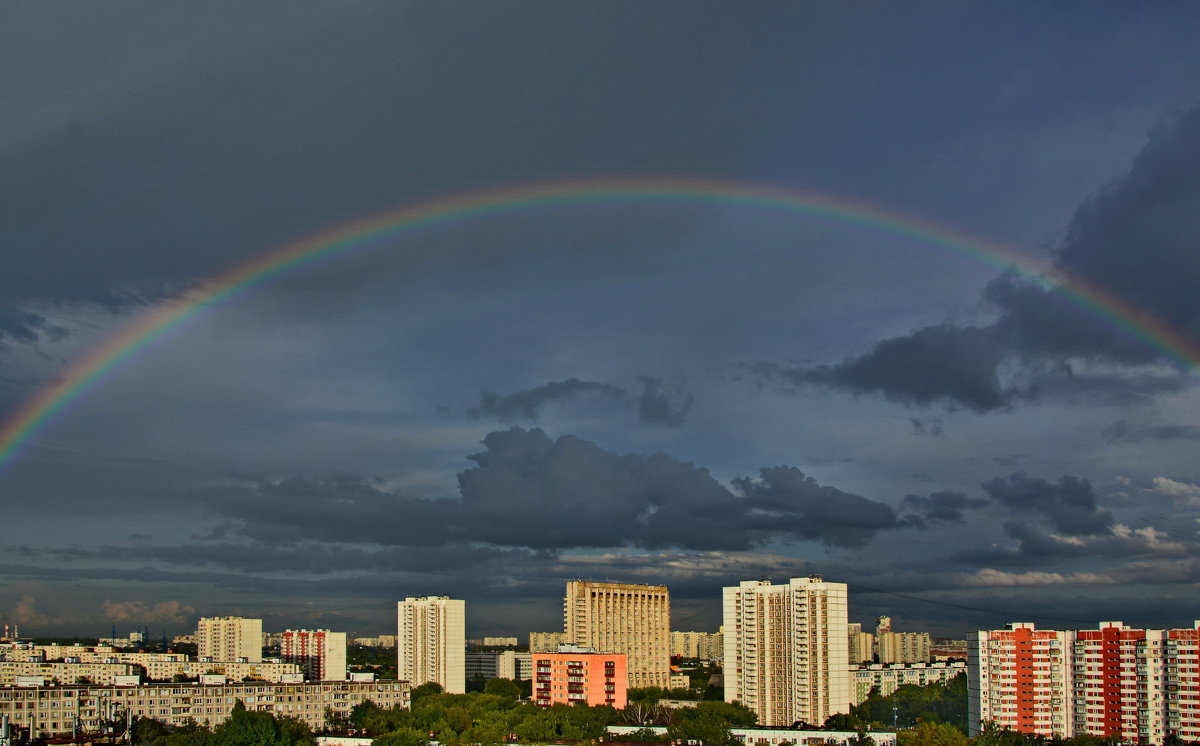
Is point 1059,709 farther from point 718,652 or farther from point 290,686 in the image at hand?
point 718,652

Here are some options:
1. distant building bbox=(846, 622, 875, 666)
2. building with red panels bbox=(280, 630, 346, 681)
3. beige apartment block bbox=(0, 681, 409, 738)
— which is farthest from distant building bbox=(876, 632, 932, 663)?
beige apartment block bbox=(0, 681, 409, 738)

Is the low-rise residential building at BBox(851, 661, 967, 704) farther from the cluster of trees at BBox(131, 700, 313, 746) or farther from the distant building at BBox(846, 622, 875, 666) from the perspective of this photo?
the cluster of trees at BBox(131, 700, 313, 746)

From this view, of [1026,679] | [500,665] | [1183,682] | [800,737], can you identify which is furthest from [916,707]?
[500,665]

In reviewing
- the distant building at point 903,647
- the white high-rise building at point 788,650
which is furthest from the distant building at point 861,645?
the white high-rise building at point 788,650

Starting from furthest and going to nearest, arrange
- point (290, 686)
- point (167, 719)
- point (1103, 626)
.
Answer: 1. point (290, 686)
2. point (167, 719)
3. point (1103, 626)

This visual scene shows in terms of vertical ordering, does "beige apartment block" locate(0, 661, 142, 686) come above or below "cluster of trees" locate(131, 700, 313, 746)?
below

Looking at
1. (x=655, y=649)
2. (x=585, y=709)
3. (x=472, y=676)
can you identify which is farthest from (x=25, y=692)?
(x=472, y=676)

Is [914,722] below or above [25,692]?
below
